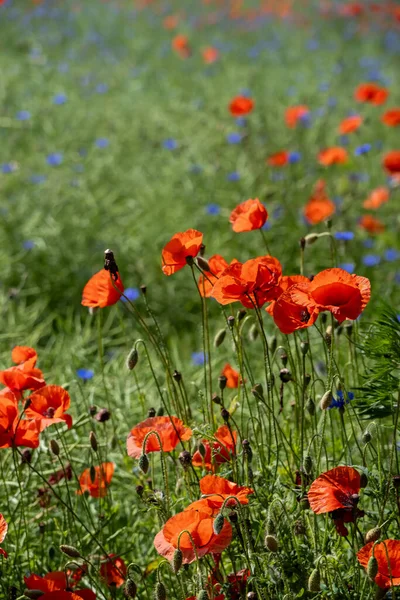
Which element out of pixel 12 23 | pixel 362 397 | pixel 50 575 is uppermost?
pixel 12 23

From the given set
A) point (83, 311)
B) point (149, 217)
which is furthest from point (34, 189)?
point (83, 311)

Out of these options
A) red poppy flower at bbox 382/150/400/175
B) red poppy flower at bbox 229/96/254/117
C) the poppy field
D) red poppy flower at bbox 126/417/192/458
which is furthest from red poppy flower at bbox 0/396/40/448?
red poppy flower at bbox 229/96/254/117

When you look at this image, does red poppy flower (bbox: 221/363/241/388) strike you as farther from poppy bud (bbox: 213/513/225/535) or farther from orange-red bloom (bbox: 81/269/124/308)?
poppy bud (bbox: 213/513/225/535)

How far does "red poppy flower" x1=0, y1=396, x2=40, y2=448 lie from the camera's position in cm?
156

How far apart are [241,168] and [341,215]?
3.32 feet

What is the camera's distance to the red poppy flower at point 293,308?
1477 millimetres

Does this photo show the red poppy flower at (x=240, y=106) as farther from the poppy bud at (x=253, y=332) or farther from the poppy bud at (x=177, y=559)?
the poppy bud at (x=177, y=559)

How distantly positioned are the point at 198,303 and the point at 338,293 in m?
2.51

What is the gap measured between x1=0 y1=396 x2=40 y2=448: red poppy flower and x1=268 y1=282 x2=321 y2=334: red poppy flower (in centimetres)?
51

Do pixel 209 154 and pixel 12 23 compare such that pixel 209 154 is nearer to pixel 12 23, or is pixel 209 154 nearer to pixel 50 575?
pixel 50 575

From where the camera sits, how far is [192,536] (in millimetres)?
1350

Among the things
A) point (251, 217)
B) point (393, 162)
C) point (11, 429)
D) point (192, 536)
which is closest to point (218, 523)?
point (192, 536)

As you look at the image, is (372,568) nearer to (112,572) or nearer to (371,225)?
(112,572)

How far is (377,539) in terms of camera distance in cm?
A: 140
